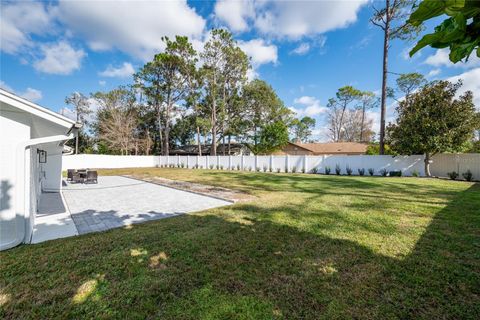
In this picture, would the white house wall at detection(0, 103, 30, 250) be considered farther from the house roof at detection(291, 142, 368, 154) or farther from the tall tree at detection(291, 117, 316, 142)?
the tall tree at detection(291, 117, 316, 142)

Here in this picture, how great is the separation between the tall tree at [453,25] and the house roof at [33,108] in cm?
530

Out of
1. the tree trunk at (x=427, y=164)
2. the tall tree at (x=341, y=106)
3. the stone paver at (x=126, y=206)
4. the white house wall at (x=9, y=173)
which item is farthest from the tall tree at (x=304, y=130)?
the white house wall at (x=9, y=173)

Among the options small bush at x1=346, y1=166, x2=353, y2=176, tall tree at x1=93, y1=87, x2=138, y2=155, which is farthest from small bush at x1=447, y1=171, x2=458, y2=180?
tall tree at x1=93, y1=87, x2=138, y2=155

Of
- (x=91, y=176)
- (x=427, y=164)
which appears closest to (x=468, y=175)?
(x=427, y=164)

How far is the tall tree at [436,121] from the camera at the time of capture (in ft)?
40.3

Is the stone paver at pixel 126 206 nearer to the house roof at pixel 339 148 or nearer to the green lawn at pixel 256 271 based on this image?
the green lawn at pixel 256 271

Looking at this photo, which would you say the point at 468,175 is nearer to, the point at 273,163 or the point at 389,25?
the point at 389,25

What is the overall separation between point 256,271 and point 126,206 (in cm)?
538

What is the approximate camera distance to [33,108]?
3.87 metres

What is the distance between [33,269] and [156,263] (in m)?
1.71

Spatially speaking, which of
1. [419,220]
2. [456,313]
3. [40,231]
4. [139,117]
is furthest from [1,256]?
[139,117]

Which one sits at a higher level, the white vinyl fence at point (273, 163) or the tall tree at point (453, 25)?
the tall tree at point (453, 25)

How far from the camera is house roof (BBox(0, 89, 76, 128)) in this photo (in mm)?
3545

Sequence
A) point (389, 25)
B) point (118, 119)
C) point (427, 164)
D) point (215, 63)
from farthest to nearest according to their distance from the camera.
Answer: point (118, 119), point (215, 63), point (389, 25), point (427, 164)
